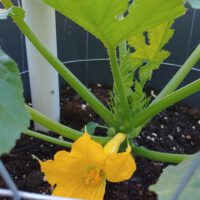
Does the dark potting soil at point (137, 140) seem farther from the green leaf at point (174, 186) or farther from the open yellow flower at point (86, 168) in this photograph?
the green leaf at point (174, 186)

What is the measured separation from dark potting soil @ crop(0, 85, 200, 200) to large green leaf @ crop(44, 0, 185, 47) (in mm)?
409

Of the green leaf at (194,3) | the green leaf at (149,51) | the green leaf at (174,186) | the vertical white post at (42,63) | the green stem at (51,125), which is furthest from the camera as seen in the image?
the vertical white post at (42,63)

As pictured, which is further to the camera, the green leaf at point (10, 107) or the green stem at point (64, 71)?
the green stem at point (64, 71)

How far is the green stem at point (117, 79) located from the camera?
775 mm

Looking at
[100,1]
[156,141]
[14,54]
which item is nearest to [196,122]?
[156,141]

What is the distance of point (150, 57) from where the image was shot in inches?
37.8

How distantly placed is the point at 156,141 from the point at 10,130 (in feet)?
2.24

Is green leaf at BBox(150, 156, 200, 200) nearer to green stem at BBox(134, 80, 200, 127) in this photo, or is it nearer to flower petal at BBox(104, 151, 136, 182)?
flower petal at BBox(104, 151, 136, 182)

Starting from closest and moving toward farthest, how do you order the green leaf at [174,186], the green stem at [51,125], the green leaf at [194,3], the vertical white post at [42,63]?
the green leaf at [174,186] → the green leaf at [194,3] → the green stem at [51,125] → the vertical white post at [42,63]

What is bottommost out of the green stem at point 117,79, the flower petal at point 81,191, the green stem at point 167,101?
the flower petal at point 81,191

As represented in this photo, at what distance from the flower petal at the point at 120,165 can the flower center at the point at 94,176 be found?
0.05m

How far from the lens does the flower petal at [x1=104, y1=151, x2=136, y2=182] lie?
24.3 inches

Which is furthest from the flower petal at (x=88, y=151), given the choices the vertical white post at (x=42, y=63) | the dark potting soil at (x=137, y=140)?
the vertical white post at (x=42, y=63)

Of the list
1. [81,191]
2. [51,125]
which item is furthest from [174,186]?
[51,125]
